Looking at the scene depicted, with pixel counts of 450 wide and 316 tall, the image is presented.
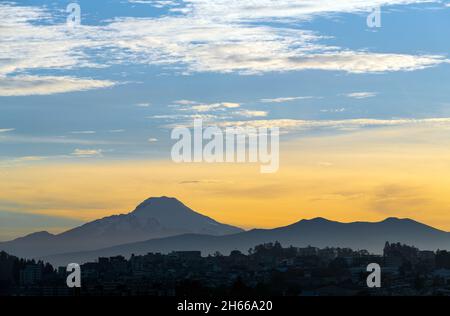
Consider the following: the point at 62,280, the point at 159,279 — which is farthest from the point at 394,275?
the point at 62,280

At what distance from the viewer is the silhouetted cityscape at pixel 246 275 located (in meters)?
88.0

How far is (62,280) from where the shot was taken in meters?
109

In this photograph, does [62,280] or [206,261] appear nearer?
[62,280]

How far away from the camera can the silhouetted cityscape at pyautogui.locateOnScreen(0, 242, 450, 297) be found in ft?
289

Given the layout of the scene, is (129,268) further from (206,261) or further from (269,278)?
(269,278)

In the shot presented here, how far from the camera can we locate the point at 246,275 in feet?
323
